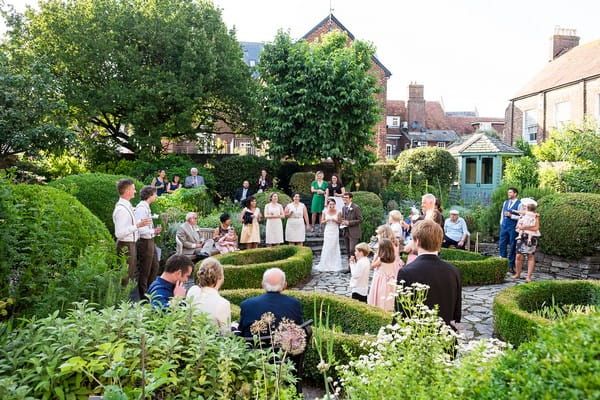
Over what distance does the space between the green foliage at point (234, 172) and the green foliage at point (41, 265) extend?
1476 cm

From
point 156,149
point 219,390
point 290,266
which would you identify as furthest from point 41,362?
point 156,149

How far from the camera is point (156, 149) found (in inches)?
759

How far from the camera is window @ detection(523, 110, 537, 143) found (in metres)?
28.2

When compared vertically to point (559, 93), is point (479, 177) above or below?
below

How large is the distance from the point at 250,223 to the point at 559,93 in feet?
71.9

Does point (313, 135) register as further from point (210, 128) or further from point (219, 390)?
point (219, 390)

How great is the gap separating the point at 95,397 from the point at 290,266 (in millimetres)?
7068

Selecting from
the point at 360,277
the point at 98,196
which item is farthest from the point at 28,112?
the point at 360,277

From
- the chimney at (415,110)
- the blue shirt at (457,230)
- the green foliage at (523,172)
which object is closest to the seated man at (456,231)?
the blue shirt at (457,230)

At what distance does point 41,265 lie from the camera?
414 cm

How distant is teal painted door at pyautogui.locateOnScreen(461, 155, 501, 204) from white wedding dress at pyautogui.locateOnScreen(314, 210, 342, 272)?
39.2ft

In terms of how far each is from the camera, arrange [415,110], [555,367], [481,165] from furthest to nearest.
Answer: [415,110] < [481,165] < [555,367]

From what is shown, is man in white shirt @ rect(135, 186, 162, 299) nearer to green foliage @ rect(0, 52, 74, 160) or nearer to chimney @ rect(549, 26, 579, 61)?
green foliage @ rect(0, 52, 74, 160)

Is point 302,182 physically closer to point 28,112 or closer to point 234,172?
point 234,172
